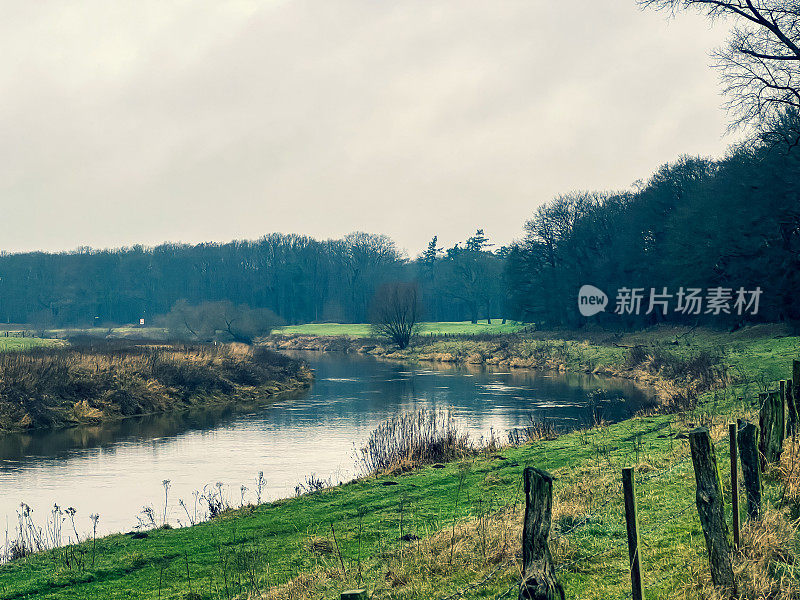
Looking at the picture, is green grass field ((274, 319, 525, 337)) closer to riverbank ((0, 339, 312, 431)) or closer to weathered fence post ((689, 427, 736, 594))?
riverbank ((0, 339, 312, 431))

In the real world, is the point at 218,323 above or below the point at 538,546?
above

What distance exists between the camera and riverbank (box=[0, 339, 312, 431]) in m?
26.2

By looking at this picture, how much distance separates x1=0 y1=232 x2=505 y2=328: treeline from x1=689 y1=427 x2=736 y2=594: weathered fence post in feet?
319

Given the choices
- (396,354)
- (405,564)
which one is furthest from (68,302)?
(405,564)

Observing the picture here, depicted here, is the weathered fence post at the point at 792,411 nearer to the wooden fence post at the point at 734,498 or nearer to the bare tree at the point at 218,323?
the wooden fence post at the point at 734,498

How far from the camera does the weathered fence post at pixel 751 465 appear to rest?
6.33m

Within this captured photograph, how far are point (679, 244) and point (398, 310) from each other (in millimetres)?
26046

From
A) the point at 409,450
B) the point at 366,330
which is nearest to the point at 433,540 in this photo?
the point at 409,450

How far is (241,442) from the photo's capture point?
22688mm

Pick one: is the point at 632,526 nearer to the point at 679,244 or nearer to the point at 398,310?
the point at 679,244

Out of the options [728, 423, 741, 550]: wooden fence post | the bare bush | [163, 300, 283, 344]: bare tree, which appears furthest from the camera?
[163, 300, 283, 344]: bare tree

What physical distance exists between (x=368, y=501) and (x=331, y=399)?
19623 millimetres

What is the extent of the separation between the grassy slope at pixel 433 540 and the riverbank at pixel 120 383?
16.2m

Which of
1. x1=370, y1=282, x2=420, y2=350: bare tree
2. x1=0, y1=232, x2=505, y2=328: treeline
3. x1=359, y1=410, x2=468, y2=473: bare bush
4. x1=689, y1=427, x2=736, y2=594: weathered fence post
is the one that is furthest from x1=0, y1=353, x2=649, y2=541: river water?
x1=0, y1=232, x2=505, y2=328: treeline
